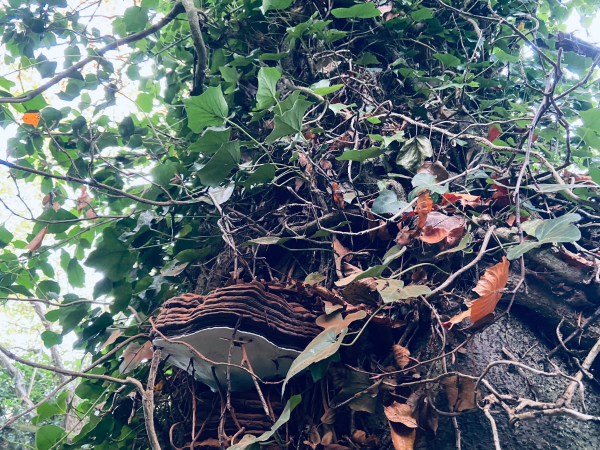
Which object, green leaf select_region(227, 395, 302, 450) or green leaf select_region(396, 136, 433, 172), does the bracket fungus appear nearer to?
green leaf select_region(227, 395, 302, 450)

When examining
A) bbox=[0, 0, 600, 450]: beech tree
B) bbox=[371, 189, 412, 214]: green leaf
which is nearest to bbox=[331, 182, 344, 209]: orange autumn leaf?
bbox=[0, 0, 600, 450]: beech tree

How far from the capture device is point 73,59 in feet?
5.38

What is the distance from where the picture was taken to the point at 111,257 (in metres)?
1.18

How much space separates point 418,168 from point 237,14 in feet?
3.20

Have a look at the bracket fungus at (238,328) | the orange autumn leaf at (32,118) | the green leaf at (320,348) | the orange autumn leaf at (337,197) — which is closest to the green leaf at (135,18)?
the orange autumn leaf at (32,118)

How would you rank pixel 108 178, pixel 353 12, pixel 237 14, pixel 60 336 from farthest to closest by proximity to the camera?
pixel 108 178 < pixel 237 14 < pixel 60 336 < pixel 353 12

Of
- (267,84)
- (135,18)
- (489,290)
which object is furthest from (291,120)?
(135,18)

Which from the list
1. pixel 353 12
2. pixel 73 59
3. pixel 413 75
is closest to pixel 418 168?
pixel 413 75

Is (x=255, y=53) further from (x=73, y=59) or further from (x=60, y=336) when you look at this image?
(x=60, y=336)

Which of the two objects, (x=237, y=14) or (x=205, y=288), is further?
(x=237, y=14)

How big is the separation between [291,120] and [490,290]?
54cm

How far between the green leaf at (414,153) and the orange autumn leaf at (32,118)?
1.39 m

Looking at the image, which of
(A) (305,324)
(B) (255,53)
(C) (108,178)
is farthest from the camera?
(C) (108,178)

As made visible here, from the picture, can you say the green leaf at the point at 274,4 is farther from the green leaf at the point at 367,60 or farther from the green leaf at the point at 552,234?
the green leaf at the point at 552,234
